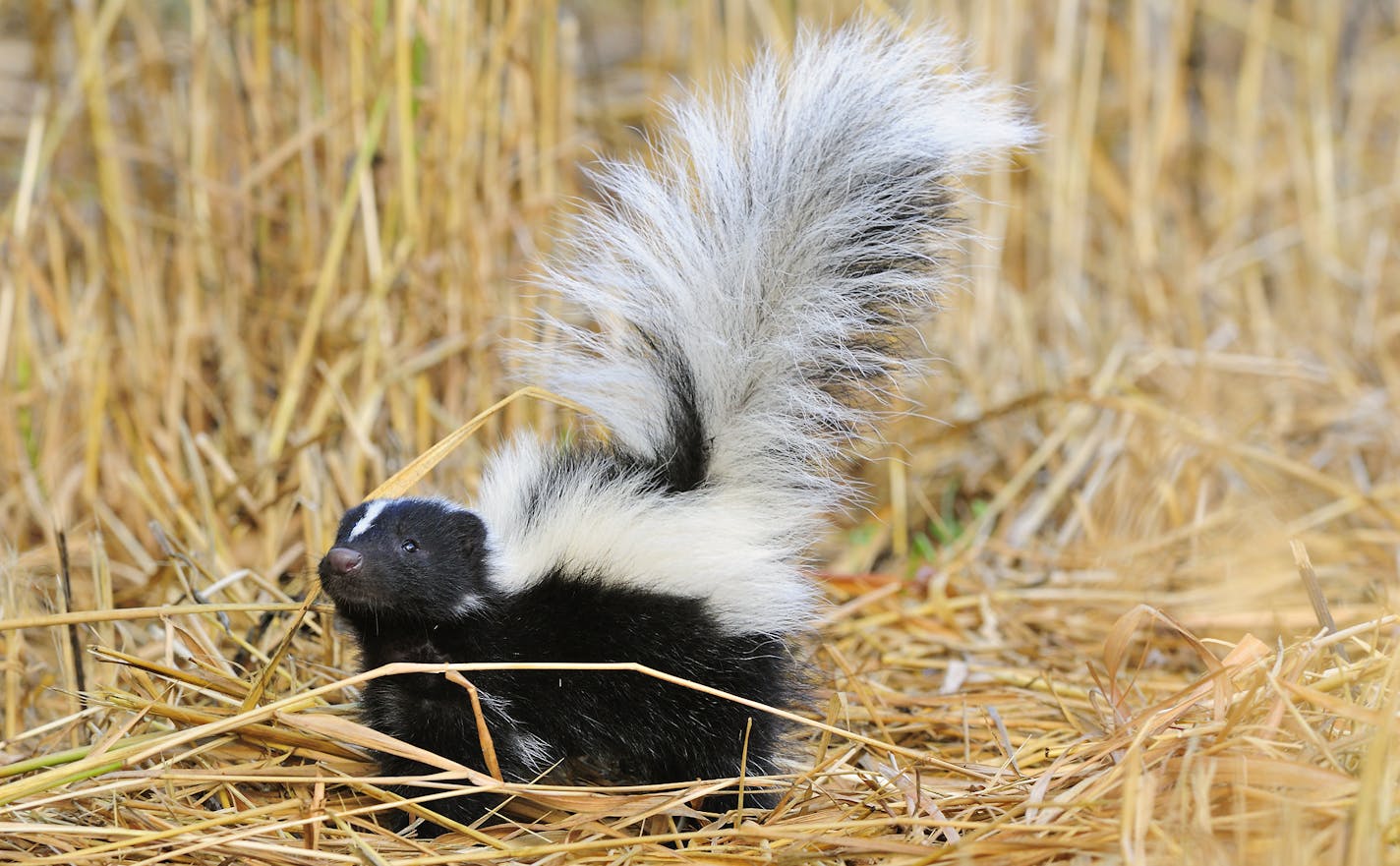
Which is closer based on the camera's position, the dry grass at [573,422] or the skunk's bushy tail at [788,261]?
the dry grass at [573,422]

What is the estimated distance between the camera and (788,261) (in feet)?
7.61

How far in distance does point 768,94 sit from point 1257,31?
3.56m

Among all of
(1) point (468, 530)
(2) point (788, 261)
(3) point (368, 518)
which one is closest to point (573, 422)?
(1) point (468, 530)

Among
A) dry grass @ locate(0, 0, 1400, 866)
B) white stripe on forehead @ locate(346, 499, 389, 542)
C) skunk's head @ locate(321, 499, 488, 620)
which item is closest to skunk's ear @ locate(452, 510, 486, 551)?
skunk's head @ locate(321, 499, 488, 620)

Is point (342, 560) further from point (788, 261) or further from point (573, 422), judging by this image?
point (788, 261)

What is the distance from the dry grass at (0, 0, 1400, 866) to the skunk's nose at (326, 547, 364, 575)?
0.64 feet

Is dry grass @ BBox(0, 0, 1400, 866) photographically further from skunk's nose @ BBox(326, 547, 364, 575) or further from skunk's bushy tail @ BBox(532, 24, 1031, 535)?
skunk's bushy tail @ BBox(532, 24, 1031, 535)

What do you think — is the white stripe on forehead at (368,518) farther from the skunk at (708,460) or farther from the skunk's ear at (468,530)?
the skunk's ear at (468,530)

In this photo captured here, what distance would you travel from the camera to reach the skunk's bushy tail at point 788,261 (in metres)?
2.30

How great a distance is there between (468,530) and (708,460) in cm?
47

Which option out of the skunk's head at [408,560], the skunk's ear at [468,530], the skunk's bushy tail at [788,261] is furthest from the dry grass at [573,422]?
the skunk's bushy tail at [788,261]

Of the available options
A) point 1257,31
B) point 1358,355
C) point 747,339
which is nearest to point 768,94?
point 747,339

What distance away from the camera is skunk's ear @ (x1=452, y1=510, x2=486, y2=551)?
93.7 inches

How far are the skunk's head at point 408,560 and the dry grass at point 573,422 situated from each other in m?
0.17
